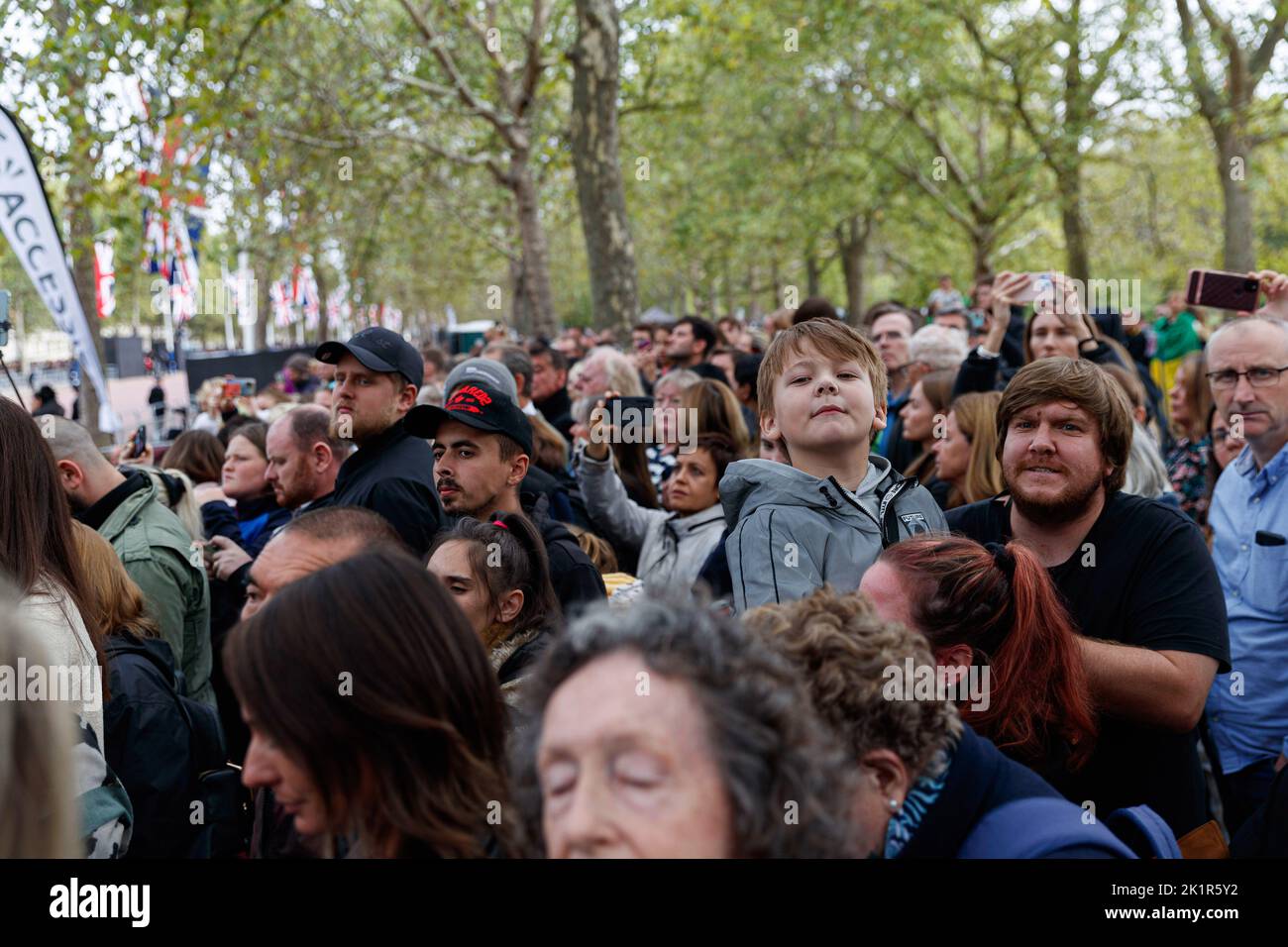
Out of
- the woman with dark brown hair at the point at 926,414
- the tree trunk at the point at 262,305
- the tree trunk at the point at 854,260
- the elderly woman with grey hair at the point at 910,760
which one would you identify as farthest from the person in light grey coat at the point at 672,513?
the tree trunk at the point at 262,305

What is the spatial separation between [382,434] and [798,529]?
242 cm

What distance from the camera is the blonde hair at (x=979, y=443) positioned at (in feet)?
14.8

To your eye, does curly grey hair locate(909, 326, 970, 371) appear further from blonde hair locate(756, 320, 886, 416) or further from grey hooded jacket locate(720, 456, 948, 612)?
grey hooded jacket locate(720, 456, 948, 612)

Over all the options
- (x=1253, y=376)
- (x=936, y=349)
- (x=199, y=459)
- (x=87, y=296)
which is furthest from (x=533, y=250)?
(x=1253, y=376)

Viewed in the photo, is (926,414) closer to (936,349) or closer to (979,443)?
(979,443)

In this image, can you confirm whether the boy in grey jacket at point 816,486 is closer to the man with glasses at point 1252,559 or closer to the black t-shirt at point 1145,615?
the black t-shirt at point 1145,615

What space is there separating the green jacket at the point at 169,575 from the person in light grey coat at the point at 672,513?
1769 mm

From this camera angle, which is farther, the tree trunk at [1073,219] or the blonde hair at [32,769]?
the tree trunk at [1073,219]

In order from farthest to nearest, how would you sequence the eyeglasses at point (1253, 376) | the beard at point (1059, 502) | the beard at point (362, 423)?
the beard at point (362, 423)
the eyeglasses at point (1253, 376)
the beard at point (1059, 502)

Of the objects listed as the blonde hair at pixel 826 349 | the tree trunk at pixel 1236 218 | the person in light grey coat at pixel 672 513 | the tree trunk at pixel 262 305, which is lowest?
the person in light grey coat at pixel 672 513

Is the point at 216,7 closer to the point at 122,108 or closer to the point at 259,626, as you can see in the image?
the point at 122,108

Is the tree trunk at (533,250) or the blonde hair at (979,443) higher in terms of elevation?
the tree trunk at (533,250)

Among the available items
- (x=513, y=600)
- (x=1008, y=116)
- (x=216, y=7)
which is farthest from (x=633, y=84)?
(x=513, y=600)

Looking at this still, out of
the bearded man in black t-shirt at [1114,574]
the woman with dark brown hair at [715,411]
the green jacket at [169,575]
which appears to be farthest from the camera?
the woman with dark brown hair at [715,411]
